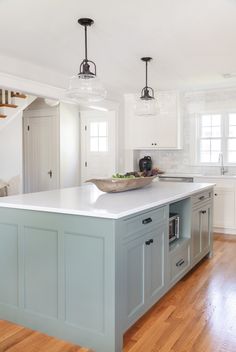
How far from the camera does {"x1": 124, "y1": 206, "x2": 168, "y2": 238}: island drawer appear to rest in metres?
2.26

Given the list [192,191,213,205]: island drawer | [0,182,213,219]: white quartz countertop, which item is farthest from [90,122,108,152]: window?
[0,182,213,219]: white quartz countertop

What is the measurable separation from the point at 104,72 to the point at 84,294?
3.47 meters

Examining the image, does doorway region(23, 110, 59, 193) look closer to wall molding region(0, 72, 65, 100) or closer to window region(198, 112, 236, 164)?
wall molding region(0, 72, 65, 100)

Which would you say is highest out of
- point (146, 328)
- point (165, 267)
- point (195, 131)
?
point (195, 131)

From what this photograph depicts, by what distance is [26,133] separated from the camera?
7258mm

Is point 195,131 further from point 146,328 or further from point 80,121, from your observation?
point 146,328

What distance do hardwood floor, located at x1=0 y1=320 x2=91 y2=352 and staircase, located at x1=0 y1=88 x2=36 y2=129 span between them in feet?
13.0

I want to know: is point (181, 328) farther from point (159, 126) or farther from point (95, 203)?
point (159, 126)

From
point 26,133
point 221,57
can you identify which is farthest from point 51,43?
point 26,133

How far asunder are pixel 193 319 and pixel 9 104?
4482mm

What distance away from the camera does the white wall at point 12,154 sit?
6.38 m

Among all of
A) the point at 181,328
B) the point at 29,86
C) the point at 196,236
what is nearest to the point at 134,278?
the point at 181,328

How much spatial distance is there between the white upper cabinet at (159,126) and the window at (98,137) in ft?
1.89

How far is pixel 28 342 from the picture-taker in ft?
7.57
